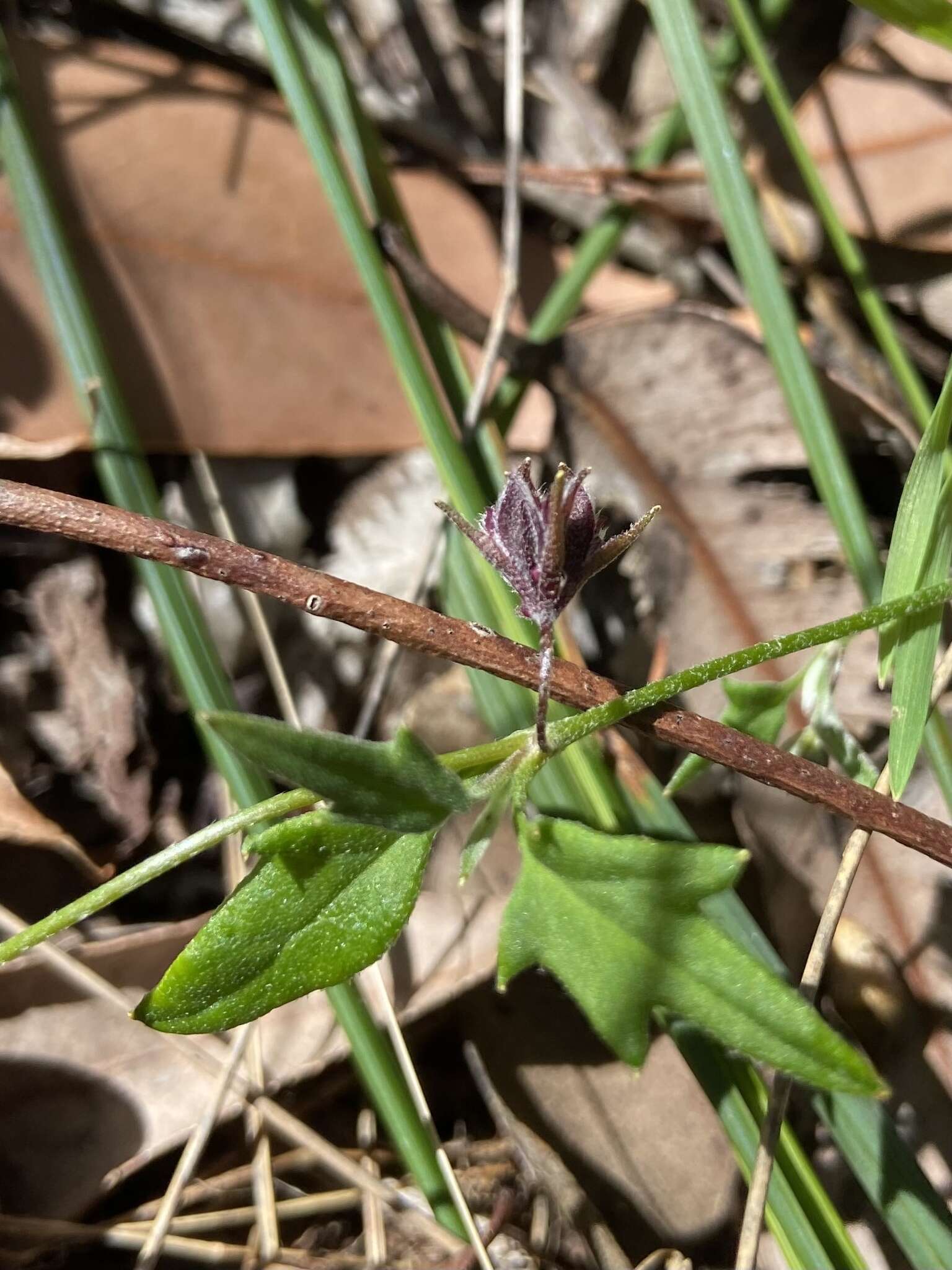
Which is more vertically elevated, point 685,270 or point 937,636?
point 685,270

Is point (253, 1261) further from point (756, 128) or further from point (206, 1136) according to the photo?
point (756, 128)

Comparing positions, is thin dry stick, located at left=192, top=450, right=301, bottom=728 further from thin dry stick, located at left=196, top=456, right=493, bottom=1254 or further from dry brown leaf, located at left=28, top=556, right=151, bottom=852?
dry brown leaf, located at left=28, top=556, right=151, bottom=852

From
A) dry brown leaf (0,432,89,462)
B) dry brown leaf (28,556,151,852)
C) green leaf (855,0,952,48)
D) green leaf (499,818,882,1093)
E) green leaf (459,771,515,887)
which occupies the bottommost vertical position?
green leaf (499,818,882,1093)

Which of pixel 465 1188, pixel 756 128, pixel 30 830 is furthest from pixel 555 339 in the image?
pixel 465 1188

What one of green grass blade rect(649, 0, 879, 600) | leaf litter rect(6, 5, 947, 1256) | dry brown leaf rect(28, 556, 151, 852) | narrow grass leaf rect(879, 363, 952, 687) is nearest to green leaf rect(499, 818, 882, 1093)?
narrow grass leaf rect(879, 363, 952, 687)

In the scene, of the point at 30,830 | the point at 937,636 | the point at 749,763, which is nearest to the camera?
the point at 749,763

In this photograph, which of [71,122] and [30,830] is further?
[71,122]
